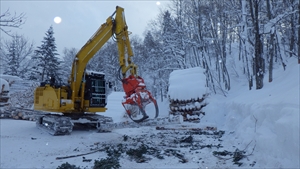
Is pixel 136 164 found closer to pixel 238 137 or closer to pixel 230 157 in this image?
pixel 230 157

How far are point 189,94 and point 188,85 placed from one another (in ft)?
2.45

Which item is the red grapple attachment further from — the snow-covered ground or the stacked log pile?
the stacked log pile

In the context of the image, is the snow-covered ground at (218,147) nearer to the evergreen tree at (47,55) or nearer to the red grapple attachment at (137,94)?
the red grapple attachment at (137,94)

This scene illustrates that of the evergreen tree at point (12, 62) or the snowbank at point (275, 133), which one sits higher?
the evergreen tree at point (12, 62)

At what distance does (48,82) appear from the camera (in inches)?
507

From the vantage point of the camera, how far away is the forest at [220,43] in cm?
1352

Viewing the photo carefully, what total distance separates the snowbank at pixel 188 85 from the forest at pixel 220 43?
10.1 feet

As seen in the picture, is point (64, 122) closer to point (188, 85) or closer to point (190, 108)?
point (190, 108)

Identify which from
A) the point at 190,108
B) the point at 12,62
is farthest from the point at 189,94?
the point at 12,62

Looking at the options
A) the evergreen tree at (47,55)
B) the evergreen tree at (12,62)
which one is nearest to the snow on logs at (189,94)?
the evergreen tree at (47,55)

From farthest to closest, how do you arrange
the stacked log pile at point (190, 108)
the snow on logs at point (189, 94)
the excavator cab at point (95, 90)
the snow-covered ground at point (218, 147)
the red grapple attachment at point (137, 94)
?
the snow on logs at point (189, 94) → the stacked log pile at point (190, 108) → the excavator cab at point (95, 90) → the red grapple attachment at point (137, 94) → the snow-covered ground at point (218, 147)

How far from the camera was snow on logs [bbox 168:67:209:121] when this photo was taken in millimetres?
14602

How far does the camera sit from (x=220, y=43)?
24516 mm

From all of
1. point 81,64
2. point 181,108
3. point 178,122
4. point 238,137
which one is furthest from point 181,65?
point 238,137
